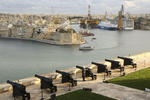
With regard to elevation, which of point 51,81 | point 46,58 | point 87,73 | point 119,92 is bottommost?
point 46,58

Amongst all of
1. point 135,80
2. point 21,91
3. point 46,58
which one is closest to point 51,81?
point 21,91

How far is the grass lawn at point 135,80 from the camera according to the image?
397 inches

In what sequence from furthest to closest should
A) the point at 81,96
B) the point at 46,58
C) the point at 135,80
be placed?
1. the point at 46,58
2. the point at 135,80
3. the point at 81,96

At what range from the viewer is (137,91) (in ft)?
30.6

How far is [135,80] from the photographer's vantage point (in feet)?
35.4

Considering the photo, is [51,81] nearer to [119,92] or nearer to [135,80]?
[119,92]

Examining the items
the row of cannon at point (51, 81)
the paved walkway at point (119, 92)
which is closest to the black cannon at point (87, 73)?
the row of cannon at point (51, 81)

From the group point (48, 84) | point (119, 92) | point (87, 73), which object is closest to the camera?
point (48, 84)

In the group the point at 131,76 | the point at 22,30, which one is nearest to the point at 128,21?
the point at 22,30

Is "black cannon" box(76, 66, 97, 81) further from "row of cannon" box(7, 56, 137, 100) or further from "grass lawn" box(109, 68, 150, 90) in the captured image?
"grass lawn" box(109, 68, 150, 90)

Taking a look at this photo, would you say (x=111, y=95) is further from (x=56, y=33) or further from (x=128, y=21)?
(x=128, y=21)

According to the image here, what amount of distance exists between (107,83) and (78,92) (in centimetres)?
176

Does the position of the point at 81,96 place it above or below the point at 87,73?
below

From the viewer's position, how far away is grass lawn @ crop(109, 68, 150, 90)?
10.1m
